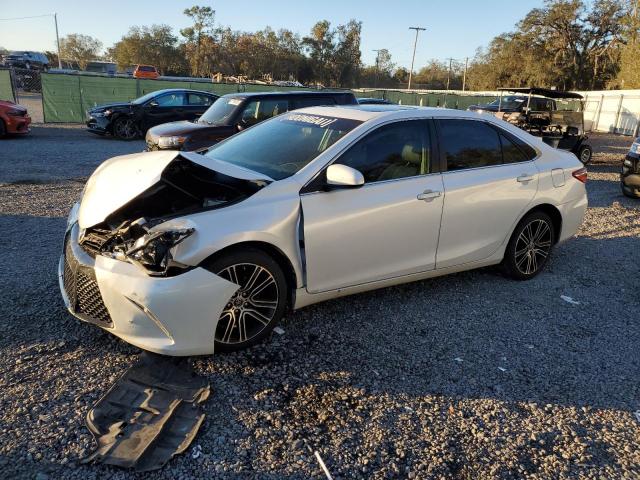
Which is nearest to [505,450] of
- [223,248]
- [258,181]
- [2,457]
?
[223,248]

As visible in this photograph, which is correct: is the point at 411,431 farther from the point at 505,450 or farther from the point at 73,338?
the point at 73,338

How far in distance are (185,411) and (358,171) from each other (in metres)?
2.01

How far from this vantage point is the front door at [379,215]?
3.65 meters

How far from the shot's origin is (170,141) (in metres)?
8.96

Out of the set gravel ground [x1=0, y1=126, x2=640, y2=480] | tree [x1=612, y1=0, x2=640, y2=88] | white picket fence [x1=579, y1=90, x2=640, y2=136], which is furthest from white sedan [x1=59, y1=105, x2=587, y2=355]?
tree [x1=612, y1=0, x2=640, y2=88]

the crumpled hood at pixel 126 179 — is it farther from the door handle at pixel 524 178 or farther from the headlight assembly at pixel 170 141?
the headlight assembly at pixel 170 141

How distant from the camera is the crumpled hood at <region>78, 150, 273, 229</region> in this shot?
3.46 m

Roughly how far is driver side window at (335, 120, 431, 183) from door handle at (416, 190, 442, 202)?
18cm

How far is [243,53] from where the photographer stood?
72.5m

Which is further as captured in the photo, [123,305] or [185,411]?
[123,305]

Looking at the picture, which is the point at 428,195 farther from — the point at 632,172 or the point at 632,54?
the point at 632,54

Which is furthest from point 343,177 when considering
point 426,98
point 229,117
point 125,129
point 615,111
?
point 615,111

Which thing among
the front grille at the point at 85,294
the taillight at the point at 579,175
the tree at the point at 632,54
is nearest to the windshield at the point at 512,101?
the taillight at the point at 579,175

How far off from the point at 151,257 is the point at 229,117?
7.25 m
